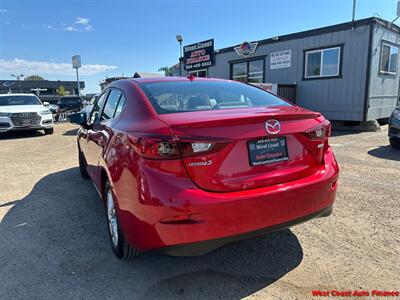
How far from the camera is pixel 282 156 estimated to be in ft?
7.66

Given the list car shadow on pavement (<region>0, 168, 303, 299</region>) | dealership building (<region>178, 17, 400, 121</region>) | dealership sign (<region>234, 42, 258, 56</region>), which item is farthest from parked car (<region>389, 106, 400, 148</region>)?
dealership sign (<region>234, 42, 258, 56</region>)

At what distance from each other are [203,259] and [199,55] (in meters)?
15.8

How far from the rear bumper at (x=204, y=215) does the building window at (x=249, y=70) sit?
12890mm

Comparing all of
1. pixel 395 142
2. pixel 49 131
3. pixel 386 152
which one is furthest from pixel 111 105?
pixel 49 131

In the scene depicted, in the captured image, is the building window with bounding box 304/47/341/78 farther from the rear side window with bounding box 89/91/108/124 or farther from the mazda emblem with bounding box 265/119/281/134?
the mazda emblem with bounding box 265/119/281/134

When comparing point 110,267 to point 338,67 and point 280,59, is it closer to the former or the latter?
point 338,67

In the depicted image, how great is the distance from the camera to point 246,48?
1461 cm

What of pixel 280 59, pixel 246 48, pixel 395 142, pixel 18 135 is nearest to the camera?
pixel 395 142

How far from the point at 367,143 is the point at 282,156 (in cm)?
718

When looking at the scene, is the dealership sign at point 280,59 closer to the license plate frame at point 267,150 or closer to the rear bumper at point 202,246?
the license plate frame at point 267,150

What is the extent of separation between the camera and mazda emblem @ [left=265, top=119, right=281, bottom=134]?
224 cm

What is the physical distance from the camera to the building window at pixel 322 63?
1153cm

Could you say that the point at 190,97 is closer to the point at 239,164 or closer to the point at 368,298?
the point at 239,164

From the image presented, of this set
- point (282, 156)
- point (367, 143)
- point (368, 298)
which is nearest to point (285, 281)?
point (368, 298)
